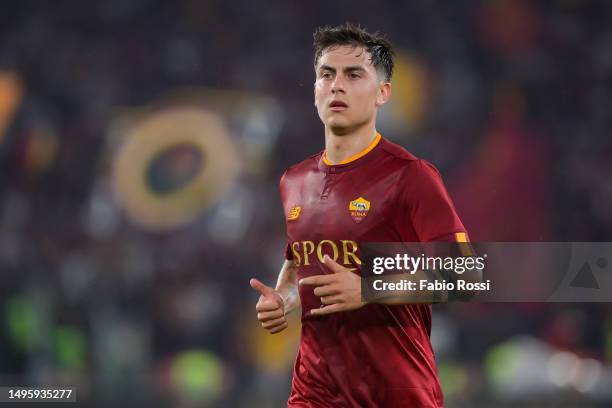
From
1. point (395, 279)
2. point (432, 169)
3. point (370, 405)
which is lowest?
point (370, 405)

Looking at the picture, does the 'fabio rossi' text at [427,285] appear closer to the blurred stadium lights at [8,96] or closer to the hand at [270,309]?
the hand at [270,309]

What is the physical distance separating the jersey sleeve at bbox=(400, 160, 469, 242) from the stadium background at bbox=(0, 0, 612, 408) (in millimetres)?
4626

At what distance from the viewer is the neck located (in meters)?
2.78

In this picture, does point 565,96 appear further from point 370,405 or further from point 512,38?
point 370,405

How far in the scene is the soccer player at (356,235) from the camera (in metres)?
2.56

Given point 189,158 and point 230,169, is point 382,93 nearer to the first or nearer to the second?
point 230,169

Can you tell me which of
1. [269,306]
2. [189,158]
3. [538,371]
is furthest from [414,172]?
[189,158]

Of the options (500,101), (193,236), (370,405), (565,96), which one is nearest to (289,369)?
(193,236)

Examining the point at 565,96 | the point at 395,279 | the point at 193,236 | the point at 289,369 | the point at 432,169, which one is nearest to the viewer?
the point at 395,279

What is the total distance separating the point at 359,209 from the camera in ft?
8.69

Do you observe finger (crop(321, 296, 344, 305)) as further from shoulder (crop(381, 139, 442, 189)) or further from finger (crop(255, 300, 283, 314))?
shoulder (crop(381, 139, 442, 189))

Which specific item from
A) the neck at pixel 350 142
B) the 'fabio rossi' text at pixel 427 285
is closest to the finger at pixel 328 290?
the 'fabio rossi' text at pixel 427 285

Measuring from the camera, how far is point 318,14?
8547mm

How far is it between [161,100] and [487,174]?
3.45 metres
